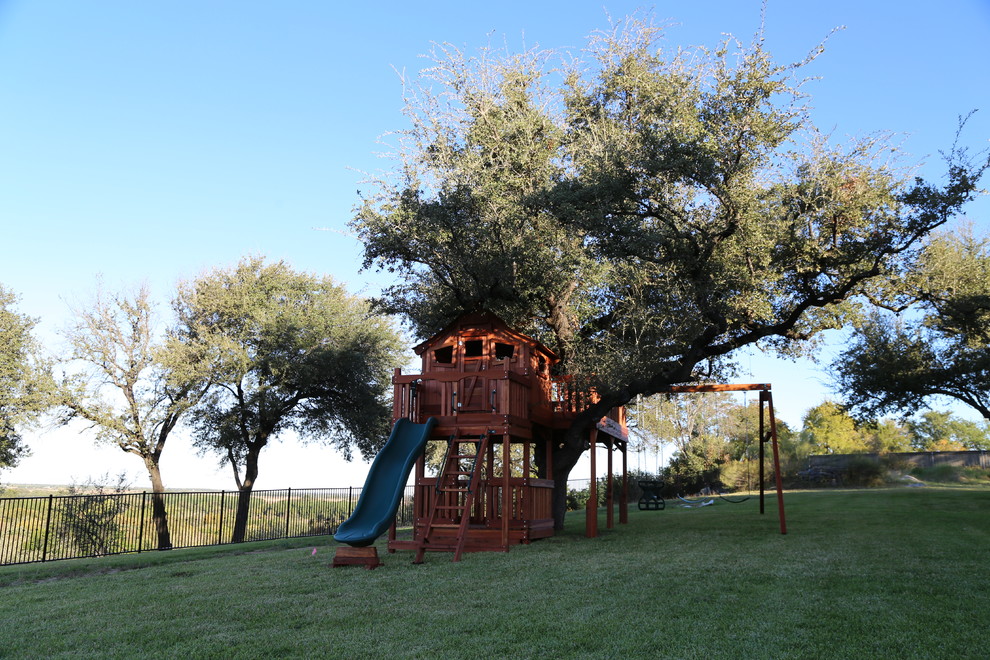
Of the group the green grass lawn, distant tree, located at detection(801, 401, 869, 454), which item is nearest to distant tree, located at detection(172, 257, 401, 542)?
the green grass lawn

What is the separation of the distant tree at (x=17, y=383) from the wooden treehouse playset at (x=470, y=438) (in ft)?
51.2

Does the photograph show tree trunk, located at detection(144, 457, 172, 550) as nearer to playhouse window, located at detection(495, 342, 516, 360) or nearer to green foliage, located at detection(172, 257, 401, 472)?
green foliage, located at detection(172, 257, 401, 472)

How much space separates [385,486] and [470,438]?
3306 mm

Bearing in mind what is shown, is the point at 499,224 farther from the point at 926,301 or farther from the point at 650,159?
the point at 926,301

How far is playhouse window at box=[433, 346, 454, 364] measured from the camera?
56.9ft

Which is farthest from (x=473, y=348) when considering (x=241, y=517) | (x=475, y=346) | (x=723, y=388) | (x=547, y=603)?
(x=241, y=517)

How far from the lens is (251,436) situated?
28.0 m

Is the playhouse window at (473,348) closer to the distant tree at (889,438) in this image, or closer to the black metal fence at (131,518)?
the black metal fence at (131,518)

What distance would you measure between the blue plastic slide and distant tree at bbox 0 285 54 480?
16.5m

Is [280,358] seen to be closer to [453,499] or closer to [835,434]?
[453,499]

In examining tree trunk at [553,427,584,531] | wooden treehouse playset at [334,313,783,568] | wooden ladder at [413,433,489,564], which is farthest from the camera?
tree trunk at [553,427,584,531]

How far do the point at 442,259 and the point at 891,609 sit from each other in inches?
514

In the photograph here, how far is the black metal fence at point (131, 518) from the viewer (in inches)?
639

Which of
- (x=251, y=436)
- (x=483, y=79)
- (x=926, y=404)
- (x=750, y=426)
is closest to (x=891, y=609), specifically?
(x=483, y=79)
